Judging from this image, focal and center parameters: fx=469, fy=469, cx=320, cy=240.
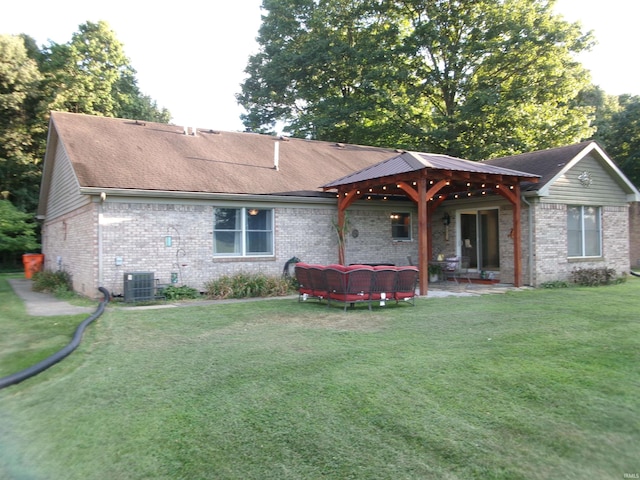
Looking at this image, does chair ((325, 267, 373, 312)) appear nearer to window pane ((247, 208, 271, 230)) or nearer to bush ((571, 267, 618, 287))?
window pane ((247, 208, 271, 230))

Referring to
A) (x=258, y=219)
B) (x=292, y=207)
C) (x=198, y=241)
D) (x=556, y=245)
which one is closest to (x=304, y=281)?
(x=198, y=241)

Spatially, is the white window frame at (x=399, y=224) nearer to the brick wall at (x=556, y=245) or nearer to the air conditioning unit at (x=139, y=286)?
the brick wall at (x=556, y=245)

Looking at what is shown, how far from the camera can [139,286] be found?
11383mm

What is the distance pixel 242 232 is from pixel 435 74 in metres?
17.7

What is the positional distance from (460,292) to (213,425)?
9990 mm

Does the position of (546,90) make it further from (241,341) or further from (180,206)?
(241,341)

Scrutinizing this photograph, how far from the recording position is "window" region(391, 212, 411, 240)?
16.5m

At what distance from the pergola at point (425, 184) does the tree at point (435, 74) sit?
10.7m

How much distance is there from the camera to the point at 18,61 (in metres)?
25.9

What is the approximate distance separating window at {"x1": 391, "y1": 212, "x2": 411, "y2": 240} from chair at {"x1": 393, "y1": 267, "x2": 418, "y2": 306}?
6.21 m

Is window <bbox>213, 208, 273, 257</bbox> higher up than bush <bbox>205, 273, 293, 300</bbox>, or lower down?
higher up

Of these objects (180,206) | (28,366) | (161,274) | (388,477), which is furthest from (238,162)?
(388,477)

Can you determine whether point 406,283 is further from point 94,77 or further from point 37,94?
point 94,77

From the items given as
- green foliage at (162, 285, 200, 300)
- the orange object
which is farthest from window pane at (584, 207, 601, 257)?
the orange object
